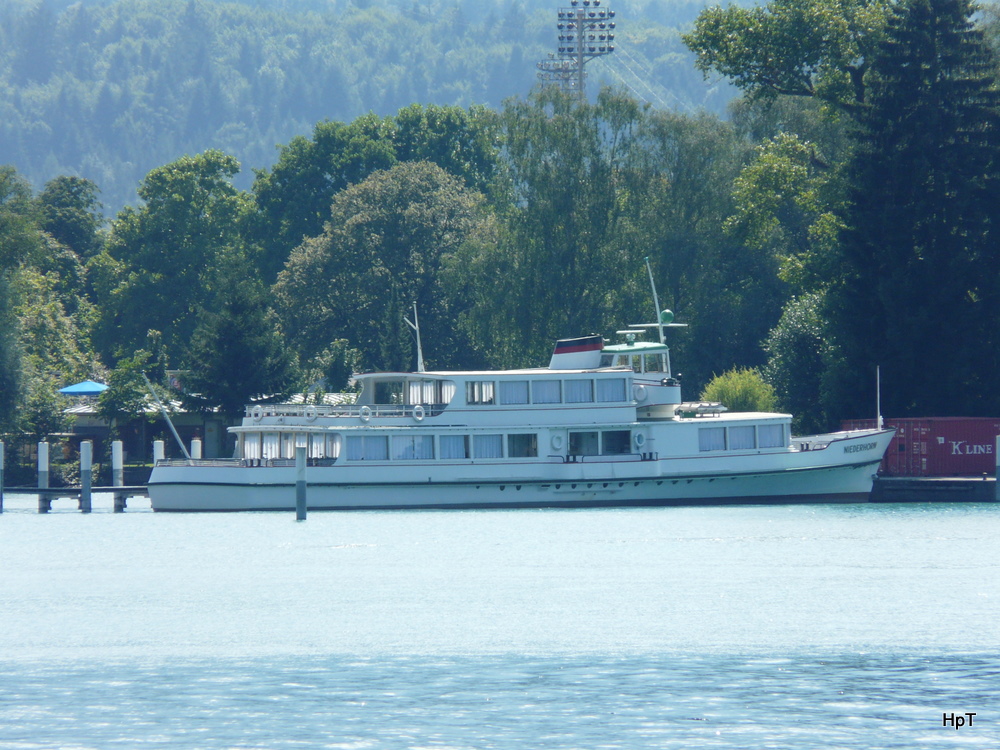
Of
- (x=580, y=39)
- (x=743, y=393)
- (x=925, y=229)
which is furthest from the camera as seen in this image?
(x=580, y=39)

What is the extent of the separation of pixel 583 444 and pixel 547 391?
7.29 feet

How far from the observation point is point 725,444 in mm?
50281

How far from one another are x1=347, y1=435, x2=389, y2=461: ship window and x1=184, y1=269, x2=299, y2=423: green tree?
52.6 feet

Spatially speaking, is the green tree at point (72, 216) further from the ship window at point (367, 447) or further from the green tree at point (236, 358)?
the ship window at point (367, 447)

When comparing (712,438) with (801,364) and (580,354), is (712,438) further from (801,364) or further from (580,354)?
(801,364)

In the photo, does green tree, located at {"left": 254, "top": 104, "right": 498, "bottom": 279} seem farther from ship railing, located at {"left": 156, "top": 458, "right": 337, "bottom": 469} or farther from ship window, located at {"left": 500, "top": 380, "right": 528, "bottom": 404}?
ship window, located at {"left": 500, "top": 380, "right": 528, "bottom": 404}

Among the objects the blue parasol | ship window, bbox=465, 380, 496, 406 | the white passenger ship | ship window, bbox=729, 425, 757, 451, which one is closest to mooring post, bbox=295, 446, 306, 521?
the white passenger ship

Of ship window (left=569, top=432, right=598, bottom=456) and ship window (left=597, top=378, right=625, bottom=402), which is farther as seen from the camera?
ship window (left=569, top=432, right=598, bottom=456)

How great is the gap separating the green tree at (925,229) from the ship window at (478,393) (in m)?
13.9

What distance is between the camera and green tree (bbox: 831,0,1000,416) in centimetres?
5362

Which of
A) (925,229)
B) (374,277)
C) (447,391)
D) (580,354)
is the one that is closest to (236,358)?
(447,391)

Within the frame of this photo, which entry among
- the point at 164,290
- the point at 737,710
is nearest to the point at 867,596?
the point at 737,710

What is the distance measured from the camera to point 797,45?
58.0m

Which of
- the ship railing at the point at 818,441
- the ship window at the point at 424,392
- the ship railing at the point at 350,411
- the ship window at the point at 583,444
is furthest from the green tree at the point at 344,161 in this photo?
the ship railing at the point at 818,441
